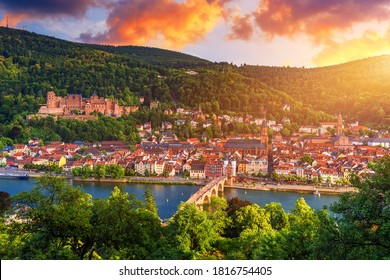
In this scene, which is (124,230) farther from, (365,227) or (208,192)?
(208,192)

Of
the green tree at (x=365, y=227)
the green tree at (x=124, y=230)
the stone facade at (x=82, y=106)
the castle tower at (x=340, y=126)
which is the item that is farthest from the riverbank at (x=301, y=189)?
the stone facade at (x=82, y=106)

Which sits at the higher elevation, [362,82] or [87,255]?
[362,82]

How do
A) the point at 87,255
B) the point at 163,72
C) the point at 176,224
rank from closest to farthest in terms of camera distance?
the point at 87,255
the point at 176,224
the point at 163,72

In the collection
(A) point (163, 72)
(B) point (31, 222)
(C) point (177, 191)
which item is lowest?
(C) point (177, 191)

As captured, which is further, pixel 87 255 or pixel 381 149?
pixel 381 149

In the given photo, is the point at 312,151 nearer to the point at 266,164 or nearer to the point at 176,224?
the point at 266,164

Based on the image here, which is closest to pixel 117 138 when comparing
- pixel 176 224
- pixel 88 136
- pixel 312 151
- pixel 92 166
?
pixel 88 136

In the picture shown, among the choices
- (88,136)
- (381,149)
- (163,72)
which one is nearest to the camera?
(381,149)
